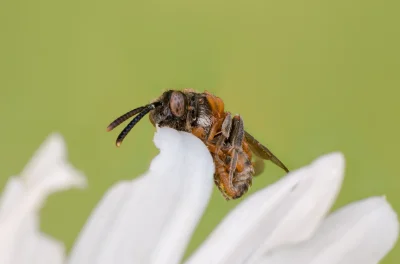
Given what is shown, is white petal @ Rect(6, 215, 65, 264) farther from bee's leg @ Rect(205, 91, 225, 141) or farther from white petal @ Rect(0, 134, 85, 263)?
bee's leg @ Rect(205, 91, 225, 141)

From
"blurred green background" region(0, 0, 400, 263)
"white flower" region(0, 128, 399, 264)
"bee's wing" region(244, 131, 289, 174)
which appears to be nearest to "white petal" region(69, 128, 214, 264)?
"white flower" region(0, 128, 399, 264)

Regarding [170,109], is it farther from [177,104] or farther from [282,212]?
[282,212]

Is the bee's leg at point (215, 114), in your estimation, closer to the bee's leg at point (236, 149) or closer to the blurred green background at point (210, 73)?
the bee's leg at point (236, 149)

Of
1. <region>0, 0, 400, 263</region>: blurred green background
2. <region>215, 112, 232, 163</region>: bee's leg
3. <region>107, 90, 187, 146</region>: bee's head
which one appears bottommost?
<region>0, 0, 400, 263</region>: blurred green background

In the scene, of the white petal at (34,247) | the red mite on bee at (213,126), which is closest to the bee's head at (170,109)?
the red mite on bee at (213,126)

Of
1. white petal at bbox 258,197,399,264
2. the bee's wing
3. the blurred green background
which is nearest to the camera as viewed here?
white petal at bbox 258,197,399,264

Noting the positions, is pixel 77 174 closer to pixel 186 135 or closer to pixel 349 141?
pixel 186 135

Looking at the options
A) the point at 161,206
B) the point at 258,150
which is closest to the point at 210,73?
the point at 258,150
